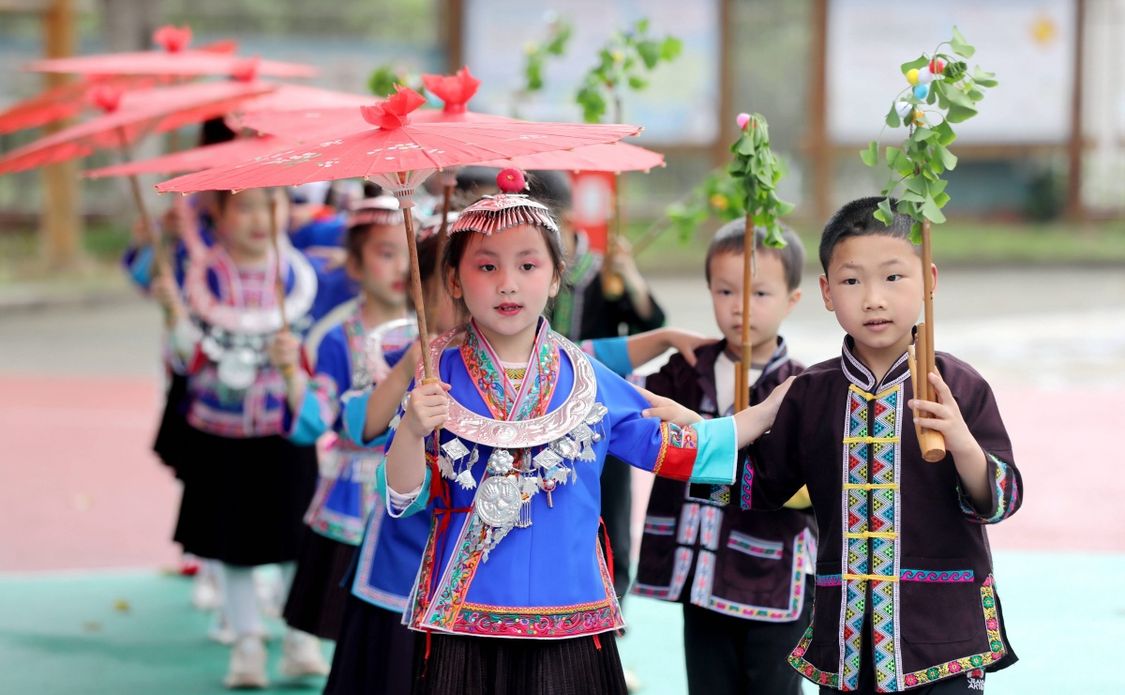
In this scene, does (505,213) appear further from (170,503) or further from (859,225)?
(170,503)

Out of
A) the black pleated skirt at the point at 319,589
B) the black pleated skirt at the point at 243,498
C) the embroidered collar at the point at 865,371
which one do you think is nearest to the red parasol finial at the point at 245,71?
the black pleated skirt at the point at 243,498

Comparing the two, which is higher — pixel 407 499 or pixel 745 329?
pixel 745 329

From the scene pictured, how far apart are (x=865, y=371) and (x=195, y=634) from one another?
315cm

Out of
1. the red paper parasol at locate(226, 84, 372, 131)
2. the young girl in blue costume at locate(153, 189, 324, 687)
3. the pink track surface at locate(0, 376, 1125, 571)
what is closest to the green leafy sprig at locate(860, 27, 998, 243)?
the red paper parasol at locate(226, 84, 372, 131)

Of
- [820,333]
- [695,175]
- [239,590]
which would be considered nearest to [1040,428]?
[820,333]

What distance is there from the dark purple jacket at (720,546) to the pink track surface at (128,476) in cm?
316

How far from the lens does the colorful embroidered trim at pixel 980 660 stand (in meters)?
2.82

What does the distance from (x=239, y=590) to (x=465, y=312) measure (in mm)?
2029

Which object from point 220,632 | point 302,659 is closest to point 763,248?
point 302,659

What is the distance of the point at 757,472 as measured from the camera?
3098mm

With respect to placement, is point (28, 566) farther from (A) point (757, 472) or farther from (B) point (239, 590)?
(A) point (757, 472)

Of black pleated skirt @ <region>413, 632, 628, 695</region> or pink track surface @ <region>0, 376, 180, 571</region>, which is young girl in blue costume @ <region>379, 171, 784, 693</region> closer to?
black pleated skirt @ <region>413, 632, 628, 695</region>

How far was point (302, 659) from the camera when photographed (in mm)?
4734

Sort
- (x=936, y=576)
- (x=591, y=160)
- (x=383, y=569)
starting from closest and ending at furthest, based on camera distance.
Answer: (x=936, y=576)
(x=591, y=160)
(x=383, y=569)
